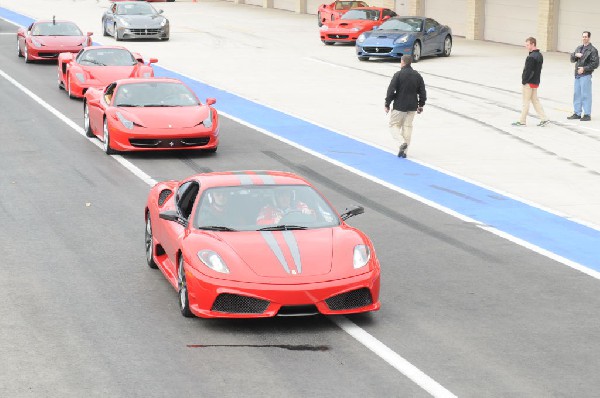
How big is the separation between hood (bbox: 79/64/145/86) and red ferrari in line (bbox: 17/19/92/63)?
8014 mm

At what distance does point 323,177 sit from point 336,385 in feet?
33.7

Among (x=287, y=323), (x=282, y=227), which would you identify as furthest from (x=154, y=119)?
(x=287, y=323)

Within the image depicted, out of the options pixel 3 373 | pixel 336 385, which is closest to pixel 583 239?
pixel 336 385

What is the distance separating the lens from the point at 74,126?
24500 mm

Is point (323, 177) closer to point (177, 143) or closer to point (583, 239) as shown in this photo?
point (177, 143)

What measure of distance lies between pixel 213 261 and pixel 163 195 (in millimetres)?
2637

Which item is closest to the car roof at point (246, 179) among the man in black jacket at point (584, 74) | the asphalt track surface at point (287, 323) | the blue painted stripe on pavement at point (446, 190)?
the asphalt track surface at point (287, 323)

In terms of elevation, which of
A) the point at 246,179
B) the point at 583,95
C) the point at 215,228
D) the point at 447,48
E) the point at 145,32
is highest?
the point at 246,179

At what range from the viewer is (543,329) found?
35.9ft

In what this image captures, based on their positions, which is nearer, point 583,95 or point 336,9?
point 583,95

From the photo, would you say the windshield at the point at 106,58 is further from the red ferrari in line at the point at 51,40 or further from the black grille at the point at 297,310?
the black grille at the point at 297,310

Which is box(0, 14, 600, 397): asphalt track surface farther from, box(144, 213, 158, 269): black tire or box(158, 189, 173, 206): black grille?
box(158, 189, 173, 206): black grille

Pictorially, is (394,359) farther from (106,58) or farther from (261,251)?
(106,58)

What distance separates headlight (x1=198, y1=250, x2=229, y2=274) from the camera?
35.8 ft
